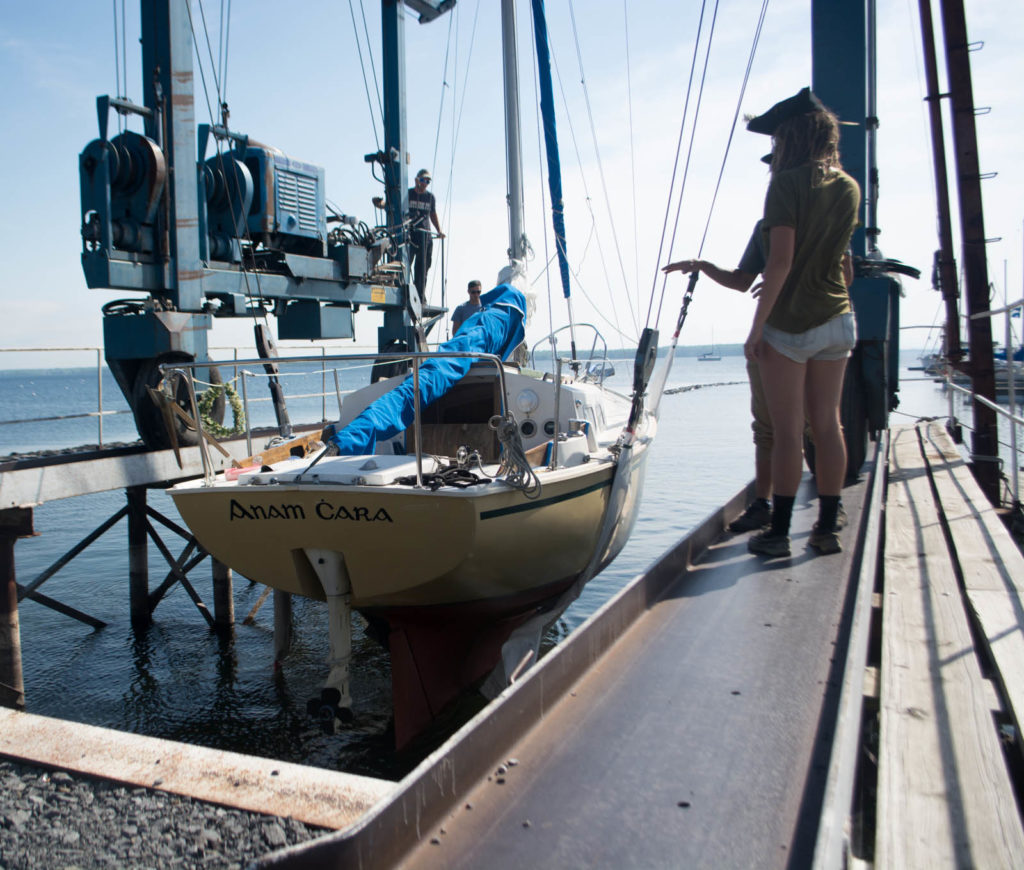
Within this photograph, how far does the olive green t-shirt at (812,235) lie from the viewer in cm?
354

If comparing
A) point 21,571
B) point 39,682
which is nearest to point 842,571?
point 39,682

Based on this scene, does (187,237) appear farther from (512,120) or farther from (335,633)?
(335,633)

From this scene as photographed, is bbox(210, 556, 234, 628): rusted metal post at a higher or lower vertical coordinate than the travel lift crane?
lower

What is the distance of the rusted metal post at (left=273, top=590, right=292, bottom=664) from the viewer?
273 inches

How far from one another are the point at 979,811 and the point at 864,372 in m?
5.08

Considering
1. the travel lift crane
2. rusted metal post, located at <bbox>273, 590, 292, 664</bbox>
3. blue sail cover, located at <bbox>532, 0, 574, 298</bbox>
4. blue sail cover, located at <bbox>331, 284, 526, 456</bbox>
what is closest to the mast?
blue sail cover, located at <bbox>532, 0, 574, 298</bbox>

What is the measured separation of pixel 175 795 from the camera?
2.43 metres

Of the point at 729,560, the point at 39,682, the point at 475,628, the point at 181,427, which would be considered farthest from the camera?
the point at 181,427

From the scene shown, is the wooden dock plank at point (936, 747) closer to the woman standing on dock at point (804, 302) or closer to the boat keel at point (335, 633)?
the woman standing on dock at point (804, 302)

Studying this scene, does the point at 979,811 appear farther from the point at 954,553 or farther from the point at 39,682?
the point at 39,682

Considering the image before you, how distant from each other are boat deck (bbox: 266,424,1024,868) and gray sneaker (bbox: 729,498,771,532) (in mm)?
783

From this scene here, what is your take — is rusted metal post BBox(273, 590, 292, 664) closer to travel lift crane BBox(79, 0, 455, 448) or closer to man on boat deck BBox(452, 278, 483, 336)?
travel lift crane BBox(79, 0, 455, 448)

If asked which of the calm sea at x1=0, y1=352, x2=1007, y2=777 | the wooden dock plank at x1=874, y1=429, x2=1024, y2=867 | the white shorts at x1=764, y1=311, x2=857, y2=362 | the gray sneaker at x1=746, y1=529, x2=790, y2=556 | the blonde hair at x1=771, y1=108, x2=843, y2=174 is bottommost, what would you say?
the calm sea at x1=0, y1=352, x2=1007, y2=777

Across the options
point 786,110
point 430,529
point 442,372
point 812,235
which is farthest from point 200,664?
point 786,110
